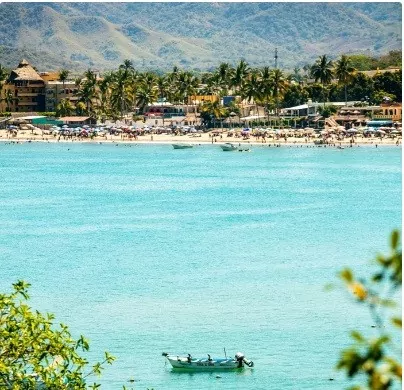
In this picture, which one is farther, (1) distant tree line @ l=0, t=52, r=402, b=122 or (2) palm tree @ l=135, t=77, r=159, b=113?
(2) palm tree @ l=135, t=77, r=159, b=113

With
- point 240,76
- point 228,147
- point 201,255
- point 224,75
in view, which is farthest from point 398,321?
point 224,75

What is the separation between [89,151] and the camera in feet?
346

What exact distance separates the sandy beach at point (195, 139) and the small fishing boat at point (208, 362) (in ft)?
252

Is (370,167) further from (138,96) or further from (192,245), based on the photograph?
(192,245)

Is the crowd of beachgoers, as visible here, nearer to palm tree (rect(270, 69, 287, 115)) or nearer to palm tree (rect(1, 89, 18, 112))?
palm tree (rect(270, 69, 287, 115))

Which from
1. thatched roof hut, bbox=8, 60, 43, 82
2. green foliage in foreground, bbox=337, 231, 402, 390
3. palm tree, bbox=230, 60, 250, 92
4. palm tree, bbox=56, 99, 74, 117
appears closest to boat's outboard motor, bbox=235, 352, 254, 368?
green foliage in foreground, bbox=337, 231, 402, 390

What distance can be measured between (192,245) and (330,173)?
132 ft

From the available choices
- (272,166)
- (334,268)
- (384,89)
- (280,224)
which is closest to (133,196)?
(280,224)

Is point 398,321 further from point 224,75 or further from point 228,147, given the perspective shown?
point 224,75

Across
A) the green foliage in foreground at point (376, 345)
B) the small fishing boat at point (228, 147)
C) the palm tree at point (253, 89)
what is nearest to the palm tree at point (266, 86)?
the palm tree at point (253, 89)

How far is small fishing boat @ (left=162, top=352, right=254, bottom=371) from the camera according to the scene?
26172 millimetres

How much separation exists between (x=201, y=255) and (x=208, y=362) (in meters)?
18.0

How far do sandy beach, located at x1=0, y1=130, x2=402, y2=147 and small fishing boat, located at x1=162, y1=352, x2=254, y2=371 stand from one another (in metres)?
76.9

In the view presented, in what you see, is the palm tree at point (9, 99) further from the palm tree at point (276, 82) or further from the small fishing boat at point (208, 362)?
the small fishing boat at point (208, 362)
